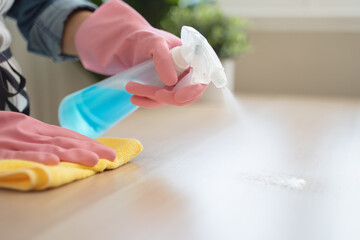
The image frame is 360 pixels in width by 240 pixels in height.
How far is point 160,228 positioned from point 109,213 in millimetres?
57

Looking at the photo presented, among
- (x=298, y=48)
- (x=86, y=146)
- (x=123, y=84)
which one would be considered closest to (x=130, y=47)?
(x=123, y=84)

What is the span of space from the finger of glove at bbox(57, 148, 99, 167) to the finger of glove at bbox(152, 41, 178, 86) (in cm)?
13

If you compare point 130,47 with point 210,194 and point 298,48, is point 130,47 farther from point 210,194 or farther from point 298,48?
point 298,48

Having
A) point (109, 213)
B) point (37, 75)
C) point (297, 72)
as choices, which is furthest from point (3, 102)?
point (297, 72)

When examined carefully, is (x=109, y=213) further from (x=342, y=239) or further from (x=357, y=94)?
(x=357, y=94)

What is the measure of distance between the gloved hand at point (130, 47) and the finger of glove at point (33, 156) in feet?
0.49

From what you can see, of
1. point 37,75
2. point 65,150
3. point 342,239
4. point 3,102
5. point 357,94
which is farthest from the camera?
point 357,94

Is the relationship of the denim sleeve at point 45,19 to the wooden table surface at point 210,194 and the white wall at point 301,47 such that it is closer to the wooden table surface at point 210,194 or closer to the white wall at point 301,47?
the wooden table surface at point 210,194

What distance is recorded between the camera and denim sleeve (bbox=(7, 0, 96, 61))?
0.77 m

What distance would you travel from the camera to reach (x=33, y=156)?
481mm

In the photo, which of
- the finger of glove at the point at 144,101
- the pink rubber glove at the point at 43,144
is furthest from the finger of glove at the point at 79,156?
the finger of glove at the point at 144,101

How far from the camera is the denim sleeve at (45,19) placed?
2.53 feet

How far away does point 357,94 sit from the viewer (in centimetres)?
187

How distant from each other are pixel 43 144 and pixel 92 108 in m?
0.15
